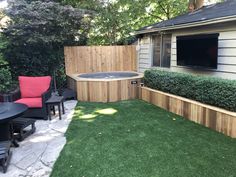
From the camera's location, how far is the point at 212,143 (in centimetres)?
382

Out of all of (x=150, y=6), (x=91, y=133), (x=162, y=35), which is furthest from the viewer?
(x=150, y=6)

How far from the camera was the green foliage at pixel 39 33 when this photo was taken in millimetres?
7172

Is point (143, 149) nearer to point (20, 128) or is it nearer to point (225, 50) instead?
point (20, 128)

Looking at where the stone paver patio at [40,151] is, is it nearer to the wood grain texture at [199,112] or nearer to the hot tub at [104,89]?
the hot tub at [104,89]

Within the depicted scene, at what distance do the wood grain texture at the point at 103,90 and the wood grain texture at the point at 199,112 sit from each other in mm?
972

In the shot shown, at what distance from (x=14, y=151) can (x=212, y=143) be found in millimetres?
3228

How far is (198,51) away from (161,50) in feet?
7.13

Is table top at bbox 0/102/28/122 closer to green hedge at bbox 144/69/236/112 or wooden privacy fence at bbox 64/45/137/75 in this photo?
green hedge at bbox 144/69/236/112

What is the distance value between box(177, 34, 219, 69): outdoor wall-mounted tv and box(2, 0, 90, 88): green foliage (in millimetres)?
3611

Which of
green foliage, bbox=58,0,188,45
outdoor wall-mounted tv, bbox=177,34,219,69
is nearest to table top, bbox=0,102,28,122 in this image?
Result: outdoor wall-mounted tv, bbox=177,34,219,69

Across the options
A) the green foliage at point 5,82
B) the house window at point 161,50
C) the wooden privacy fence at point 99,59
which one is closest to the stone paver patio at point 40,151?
the green foliage at point 5,82

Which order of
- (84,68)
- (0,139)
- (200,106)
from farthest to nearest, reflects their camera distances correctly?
1. (84,68)
2. (200,106)
3. (0,139)

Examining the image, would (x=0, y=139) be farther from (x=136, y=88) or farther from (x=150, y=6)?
(x=150, y=6)

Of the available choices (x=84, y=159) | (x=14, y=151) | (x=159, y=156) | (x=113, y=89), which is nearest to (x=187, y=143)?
(x=159, y=156)
